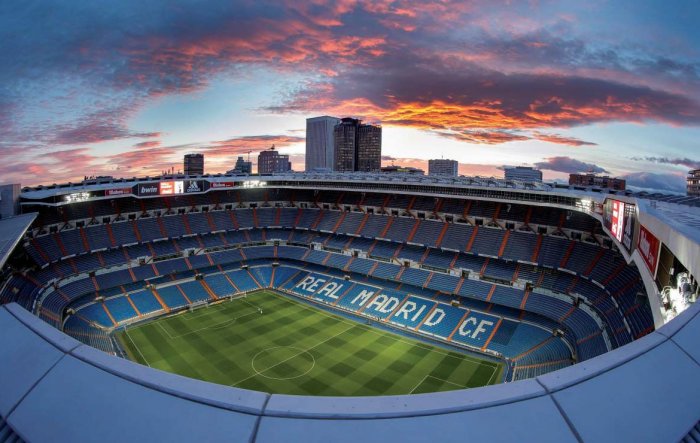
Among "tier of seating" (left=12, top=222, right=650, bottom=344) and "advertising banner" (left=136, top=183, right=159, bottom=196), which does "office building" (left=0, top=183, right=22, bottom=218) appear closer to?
"tier of seating" (left=12, top=222, right=650, bottom=344)

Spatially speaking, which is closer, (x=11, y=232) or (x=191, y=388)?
(x=191, y=388)

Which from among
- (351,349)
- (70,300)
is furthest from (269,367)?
(70,300)

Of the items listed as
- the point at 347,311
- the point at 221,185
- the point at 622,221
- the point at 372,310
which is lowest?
the point at 347,311

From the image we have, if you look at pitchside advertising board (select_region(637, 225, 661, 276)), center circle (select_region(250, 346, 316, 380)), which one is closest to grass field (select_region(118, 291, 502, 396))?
center circle (select_region(250, 346, 316, 380))

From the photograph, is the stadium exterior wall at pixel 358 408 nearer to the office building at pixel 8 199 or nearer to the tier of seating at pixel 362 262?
the tier of seating at pixel 362 262

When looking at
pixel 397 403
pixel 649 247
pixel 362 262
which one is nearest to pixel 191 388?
pixel 397 403

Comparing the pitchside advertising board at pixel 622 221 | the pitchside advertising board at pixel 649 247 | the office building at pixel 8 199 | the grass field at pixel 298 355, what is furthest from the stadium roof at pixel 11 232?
the pitchside advertising board at pixel 622 221

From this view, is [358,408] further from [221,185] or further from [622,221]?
[221,185]
